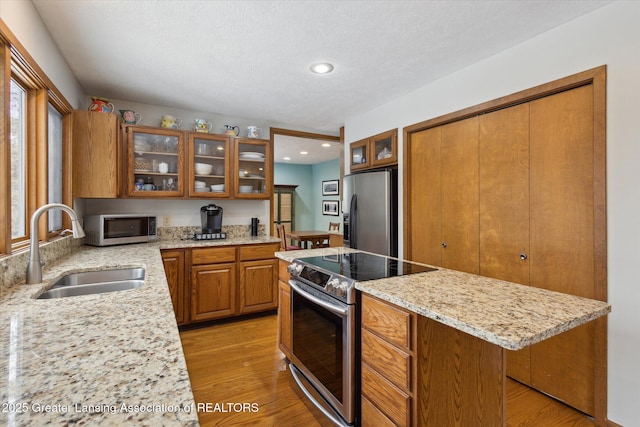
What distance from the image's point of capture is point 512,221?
7.48 ft

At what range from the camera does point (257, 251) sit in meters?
→ 3.48

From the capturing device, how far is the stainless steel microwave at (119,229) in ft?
9.51

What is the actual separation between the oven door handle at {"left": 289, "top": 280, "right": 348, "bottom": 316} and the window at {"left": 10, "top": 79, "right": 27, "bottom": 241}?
1.64 metres

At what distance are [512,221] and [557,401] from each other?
1.18 meters

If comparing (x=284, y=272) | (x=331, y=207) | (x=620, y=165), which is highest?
(x=620, y=165)

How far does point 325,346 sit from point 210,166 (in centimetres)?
248

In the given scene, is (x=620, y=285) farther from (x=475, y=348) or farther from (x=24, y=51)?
(x=24, y=51)

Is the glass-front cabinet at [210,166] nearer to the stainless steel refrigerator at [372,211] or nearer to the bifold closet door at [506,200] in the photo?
the stainless steel refrigerator at [372,211]

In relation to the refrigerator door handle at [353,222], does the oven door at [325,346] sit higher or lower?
lower

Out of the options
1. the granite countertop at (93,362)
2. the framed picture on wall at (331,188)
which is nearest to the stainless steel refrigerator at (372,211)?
the granite countertop at (93,362)

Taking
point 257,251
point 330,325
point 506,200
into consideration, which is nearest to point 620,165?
point 506,200

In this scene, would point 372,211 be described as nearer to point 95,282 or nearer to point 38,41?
point 95,282

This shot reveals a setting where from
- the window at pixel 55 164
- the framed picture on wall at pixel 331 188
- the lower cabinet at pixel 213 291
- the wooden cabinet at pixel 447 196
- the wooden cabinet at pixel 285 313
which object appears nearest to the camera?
the wooden cabinet at pixel 285 313

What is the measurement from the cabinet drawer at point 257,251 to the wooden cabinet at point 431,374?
2208 mm
